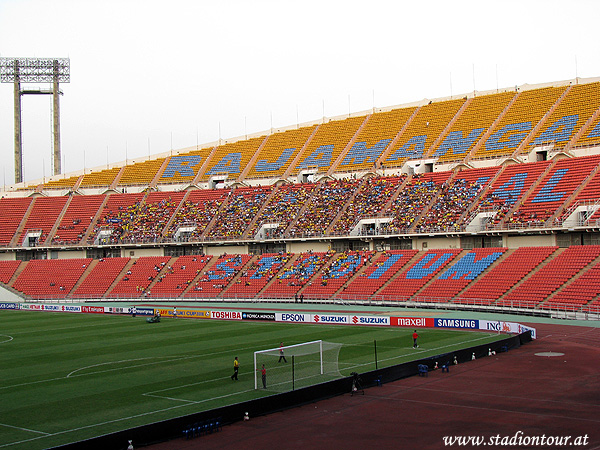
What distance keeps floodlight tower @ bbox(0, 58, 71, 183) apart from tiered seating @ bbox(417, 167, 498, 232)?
63635mm

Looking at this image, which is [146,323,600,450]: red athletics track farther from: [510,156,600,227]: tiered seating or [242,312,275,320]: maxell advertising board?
[510,156,600,227]: tiered seating

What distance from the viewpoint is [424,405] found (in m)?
23.5

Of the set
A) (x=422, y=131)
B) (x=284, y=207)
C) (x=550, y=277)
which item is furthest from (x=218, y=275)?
(x=550, y=277)

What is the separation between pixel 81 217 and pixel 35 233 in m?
6.03

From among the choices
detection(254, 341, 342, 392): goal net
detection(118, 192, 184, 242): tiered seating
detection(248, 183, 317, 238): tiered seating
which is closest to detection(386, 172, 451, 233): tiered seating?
detection(248, 183, 317, 238): tiered seating

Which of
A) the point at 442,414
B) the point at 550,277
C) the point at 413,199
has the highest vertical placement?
the point at 413,199

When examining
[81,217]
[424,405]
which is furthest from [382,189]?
[424,405]

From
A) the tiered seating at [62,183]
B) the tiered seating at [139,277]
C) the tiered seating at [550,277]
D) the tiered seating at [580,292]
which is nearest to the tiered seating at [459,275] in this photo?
the tiered seating at [550,277]

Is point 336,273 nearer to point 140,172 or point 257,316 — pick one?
point 257,316

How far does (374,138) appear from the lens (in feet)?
277

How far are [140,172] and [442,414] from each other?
8087cm

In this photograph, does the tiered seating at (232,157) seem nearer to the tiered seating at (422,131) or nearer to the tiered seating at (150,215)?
the tiered seating at (150,215)

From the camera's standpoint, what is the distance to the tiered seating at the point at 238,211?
249ft

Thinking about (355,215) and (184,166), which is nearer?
(355,215)
